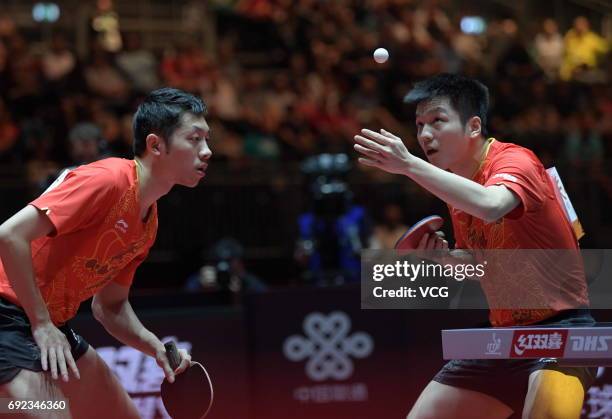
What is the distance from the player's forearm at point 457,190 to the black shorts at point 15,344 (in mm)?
1604

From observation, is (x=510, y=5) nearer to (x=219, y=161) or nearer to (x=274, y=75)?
(x=274, y=75)

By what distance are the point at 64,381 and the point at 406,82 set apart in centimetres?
766

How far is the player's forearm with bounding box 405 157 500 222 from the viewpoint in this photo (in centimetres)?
352

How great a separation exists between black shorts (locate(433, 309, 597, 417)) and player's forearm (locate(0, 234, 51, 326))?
1.71 meters

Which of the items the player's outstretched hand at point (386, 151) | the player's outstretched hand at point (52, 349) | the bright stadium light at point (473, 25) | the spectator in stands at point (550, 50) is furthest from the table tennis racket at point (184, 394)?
the bright stadium light at point (473, 25)

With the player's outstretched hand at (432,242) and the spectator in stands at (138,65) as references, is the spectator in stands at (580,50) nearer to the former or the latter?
the spectator in stands at (138,65)

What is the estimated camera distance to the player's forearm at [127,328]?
4270 millimetres

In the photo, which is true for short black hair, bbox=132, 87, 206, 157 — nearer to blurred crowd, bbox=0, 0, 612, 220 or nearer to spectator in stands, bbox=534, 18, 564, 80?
blurred crowd, bbox=0, 0, 612, 220

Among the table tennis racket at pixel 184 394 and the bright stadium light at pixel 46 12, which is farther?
the bright stadium light at pixel 46 12

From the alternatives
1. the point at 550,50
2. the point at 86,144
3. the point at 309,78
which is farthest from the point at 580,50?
the point at 86,144

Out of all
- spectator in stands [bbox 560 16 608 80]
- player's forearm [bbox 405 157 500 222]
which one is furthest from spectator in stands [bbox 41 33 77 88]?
player's forearm [bbox 405 157 500 222]

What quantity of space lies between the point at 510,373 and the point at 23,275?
197cm

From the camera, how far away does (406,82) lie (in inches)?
429

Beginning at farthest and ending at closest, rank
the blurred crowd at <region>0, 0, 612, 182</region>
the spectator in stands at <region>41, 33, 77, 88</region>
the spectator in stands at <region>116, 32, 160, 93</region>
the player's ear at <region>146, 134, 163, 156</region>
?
1. the spectator in stands at <region>116, 32, 160, 93</region>
2. the spectator in stands at <region>41, 33, 77, 88</region>
3. the blurred crowd at <region>0, 0, 612, 182</region>
4. the player's ear at <region>146, 134, 163, 156</region>
